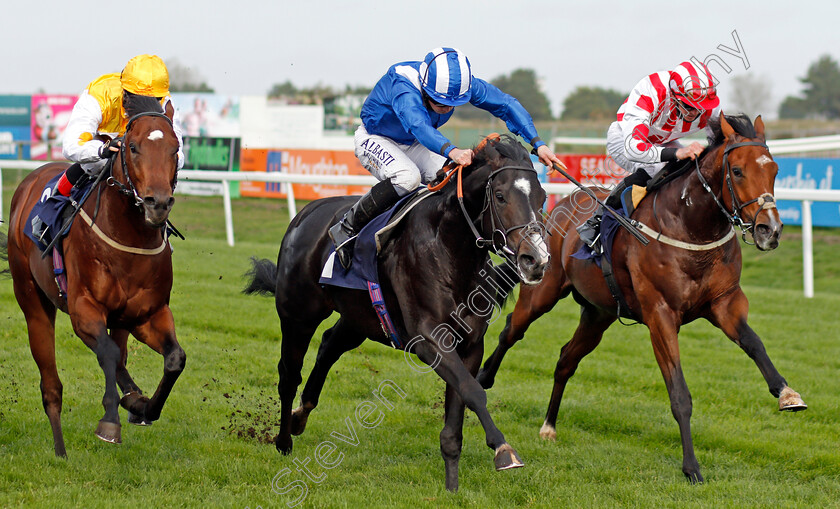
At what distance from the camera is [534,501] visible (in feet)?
13.0

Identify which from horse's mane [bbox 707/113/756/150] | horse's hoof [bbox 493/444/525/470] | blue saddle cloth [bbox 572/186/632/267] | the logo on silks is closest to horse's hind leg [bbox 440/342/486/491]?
horse's hoof [bbox 493/444/525/470]

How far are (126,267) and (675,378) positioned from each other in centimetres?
282

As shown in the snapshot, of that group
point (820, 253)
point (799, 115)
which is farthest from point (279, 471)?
point (799, 115)

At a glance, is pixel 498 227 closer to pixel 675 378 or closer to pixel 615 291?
pixel 675 378

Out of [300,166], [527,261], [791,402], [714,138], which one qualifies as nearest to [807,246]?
[714,138]

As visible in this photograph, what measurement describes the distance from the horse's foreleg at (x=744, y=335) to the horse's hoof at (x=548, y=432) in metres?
1.19

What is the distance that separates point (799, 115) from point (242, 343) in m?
62.9

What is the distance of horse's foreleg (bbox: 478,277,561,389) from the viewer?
5.75 meters

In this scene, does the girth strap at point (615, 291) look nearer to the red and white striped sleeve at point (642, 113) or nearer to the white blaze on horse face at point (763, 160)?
the red and white striped sleeve at point (642, 113)

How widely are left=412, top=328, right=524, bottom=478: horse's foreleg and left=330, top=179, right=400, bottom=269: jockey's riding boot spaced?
0.71 meters

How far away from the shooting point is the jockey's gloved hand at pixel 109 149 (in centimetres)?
412

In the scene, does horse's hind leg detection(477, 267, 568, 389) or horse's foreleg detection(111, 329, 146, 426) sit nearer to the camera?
horse's foreleg detection(111, 329, 146, 426)

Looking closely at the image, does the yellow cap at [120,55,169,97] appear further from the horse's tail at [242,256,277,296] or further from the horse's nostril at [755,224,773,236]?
the horse's nostril at [755,224,773,236]

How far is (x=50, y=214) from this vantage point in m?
4.59
